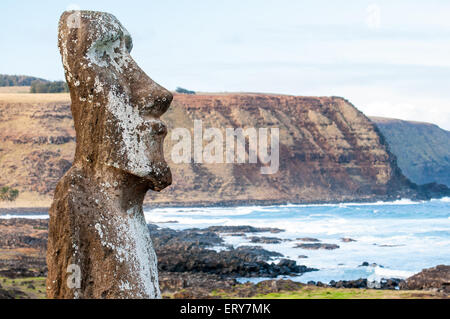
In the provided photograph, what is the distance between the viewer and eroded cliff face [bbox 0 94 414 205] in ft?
262

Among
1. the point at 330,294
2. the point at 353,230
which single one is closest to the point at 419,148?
the point at 353,230

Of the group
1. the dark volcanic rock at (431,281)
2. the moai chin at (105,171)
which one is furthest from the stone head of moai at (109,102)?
the dark volcanic rock at (431,281)

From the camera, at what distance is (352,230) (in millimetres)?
55594

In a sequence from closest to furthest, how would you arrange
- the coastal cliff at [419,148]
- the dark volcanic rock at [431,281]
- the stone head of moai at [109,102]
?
the stone head of moai at [109,102] < the dark volcanic rock at [431,281] < the coastal cliff at [419,148]

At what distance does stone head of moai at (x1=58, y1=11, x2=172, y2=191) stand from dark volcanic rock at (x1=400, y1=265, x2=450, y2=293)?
20.0m

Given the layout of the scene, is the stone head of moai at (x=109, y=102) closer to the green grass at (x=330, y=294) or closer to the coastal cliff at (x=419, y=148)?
the green grass at (x=330, y=294)

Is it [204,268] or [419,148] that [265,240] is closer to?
[204,268]

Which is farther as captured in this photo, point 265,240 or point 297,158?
point 297,158

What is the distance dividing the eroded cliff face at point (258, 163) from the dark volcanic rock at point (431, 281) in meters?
52.1

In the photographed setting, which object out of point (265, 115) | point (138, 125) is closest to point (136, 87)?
point (138, 125)

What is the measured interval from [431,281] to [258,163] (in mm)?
65972

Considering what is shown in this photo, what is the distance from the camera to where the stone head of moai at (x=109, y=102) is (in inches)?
211

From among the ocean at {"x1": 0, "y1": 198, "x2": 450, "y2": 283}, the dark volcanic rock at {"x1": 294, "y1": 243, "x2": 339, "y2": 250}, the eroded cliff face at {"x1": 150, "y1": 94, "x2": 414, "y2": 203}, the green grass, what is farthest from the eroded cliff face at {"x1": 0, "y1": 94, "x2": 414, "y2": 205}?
the green grass
